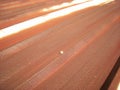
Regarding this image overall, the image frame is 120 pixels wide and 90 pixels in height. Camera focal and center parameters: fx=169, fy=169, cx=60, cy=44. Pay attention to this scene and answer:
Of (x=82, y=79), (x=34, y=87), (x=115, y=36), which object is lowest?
(x=115, y=36)

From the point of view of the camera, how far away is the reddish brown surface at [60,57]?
1.50m

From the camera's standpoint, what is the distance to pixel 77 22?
10.0ft

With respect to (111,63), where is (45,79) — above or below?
above

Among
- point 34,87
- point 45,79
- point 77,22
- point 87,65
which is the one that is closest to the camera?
point 34,87

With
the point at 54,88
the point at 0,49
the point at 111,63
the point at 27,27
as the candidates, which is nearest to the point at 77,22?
the point at 27,27

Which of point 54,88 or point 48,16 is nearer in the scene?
point 54,88

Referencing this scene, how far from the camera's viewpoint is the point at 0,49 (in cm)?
191

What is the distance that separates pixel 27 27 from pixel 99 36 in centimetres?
111

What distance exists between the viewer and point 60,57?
6.23ft

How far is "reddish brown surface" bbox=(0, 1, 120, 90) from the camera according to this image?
150 cm

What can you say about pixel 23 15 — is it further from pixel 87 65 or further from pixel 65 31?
pixel 87 65

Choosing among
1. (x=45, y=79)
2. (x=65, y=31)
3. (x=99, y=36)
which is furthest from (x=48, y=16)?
(x=45, y=79)

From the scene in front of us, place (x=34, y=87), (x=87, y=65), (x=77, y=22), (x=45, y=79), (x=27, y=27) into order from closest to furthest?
(x=34, y=87)
(x=45, y=79)
(x=87, y=65)
(x=27, y=27)
(x=77, y=22)

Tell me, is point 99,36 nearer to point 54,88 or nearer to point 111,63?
point 111,63
